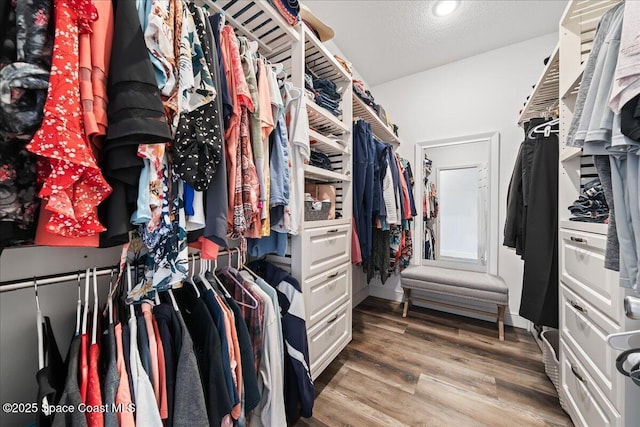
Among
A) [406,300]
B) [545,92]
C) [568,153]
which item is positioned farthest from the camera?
[406,300]

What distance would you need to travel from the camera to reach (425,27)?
2002 mm

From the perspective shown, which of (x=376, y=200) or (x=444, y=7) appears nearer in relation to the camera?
(x=444, y=7)

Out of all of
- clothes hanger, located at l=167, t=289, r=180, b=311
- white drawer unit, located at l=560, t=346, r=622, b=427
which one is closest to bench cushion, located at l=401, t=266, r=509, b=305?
white drawer unit, located at l=560, t=346, r=622, b=427

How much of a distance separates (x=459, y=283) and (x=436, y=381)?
95 cm

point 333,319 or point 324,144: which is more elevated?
point 324,144

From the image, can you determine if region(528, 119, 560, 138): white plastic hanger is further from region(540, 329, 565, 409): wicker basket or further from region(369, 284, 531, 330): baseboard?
region(369, 284, 531, 330): baseboard

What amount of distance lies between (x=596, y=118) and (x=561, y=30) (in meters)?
0.95

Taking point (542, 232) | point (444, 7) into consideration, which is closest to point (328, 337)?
point (542, 232)

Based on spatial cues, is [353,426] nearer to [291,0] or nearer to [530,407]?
[530,407]

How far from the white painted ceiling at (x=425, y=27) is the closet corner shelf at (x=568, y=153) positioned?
4.67ft

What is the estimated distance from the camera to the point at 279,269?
4.10 feet

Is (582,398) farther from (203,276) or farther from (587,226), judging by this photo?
(203,276)

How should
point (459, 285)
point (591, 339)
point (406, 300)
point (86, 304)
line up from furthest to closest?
Answer: point (406, 300)
point (459, 285)
point (591, 339)
point (86, 304)

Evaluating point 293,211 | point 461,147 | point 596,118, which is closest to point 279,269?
point 293,211
